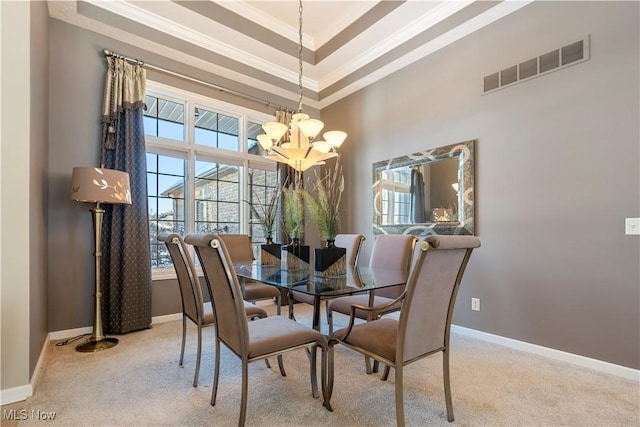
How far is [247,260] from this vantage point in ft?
10.6

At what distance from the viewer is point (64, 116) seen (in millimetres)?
2912

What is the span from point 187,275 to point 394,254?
1.67 meters

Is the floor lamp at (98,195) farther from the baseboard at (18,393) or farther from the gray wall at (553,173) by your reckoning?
the gray wall at (553,173)

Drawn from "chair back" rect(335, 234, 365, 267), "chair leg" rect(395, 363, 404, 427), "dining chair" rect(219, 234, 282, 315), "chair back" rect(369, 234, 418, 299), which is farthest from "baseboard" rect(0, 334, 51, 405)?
"chair back" rect(369, 234, 418, 299)

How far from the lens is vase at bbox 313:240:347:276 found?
7.07ft

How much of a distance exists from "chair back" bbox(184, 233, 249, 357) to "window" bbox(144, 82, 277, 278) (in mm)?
1851

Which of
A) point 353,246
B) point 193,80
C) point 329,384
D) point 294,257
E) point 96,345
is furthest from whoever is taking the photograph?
point 193,80

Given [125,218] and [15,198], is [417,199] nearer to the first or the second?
[125,218]

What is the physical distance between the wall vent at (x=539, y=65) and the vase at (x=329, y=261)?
2.18 meters

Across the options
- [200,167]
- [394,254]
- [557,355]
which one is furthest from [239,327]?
[200,167]

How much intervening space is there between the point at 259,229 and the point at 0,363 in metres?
2.85

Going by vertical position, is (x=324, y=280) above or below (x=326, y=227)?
below

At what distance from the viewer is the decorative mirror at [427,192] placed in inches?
121

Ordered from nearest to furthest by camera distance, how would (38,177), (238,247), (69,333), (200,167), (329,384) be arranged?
(329,384) < (38,177) < (69,333) < (238,247) < (200,167)
